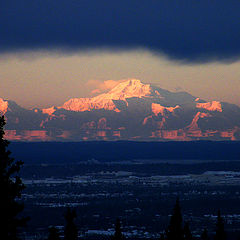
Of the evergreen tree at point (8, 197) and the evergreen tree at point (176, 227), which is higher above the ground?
the evergreen tree at point (8, 197)

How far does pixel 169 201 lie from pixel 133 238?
7407 cm

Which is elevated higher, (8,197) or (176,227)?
(8,197)

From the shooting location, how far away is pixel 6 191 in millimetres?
22047

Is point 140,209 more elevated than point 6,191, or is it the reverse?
point 6,191

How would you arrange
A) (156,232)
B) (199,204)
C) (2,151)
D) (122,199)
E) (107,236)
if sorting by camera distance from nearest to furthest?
(2,151)
(107,236)
(156,232)
(199,204)
(122,199)

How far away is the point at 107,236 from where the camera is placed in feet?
380

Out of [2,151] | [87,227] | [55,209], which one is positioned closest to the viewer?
[2,151]

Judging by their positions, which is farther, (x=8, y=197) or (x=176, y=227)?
(x=176, y=227)

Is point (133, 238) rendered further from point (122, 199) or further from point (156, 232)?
point (122, 199)

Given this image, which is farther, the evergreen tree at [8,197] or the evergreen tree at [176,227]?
the evergreen tree at [176,227]

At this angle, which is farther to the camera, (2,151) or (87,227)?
(87,227)

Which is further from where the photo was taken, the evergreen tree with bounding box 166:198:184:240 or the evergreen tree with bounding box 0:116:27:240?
the evergreen tree with bounding box 166:198:184:240

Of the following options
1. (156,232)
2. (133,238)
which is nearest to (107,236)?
(133,238)

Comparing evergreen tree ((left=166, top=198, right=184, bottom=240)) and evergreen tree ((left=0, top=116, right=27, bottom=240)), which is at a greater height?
evergreen tree ((left=0, top=116, right=27, bottom=240))
